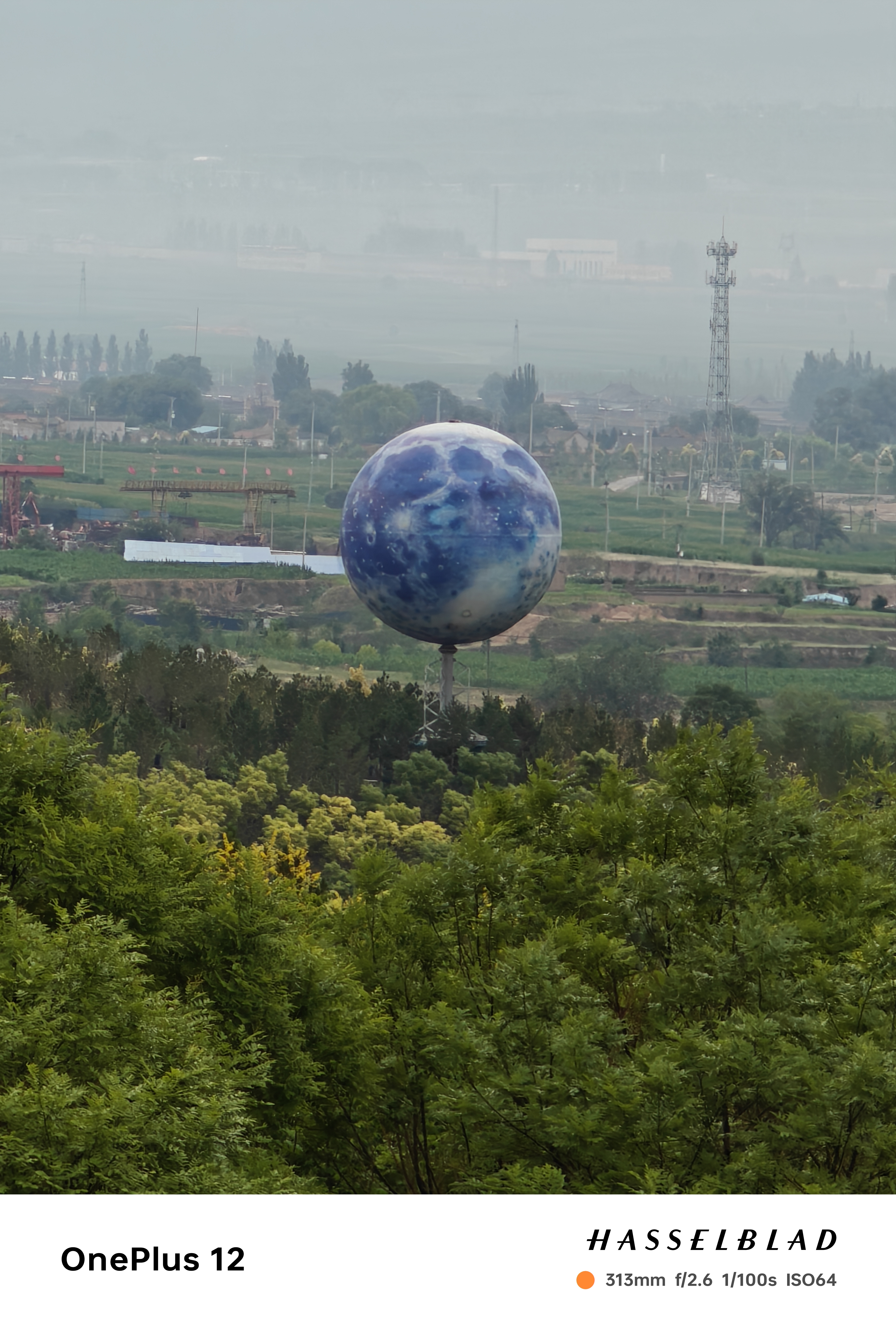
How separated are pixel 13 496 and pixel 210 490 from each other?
480 inches

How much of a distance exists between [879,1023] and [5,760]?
1015 centimetres

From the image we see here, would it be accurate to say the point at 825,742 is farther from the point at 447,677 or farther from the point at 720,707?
the point at 447,677

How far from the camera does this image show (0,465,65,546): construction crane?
119250 mm

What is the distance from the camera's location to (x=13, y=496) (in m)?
120

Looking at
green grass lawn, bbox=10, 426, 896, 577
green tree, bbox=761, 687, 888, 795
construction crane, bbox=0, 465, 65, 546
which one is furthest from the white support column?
construction crane, bbox=0, 465, 65, 546

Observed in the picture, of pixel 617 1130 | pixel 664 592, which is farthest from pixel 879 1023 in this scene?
pixel 664 592

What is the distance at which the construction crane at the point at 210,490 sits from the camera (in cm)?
12550

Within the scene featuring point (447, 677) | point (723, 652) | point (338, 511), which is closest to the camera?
point (447, 677)

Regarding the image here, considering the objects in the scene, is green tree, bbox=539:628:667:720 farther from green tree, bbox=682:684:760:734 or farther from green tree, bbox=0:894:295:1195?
green tree, bbox=0:894:295:1195

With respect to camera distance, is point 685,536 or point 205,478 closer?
point 685,536

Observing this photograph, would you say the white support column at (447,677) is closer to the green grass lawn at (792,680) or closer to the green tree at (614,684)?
the green tree at (614,684)

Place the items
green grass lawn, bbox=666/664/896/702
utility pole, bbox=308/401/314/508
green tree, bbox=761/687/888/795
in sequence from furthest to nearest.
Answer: utility pole, bbox=308/401/314/508
green grass lawn, bbox=666/664/896/702
green tree, bbox=761/687/888/795

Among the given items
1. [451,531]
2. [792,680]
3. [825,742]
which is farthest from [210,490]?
[451,531]

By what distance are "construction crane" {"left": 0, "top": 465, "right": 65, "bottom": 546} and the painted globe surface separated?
8096cm
